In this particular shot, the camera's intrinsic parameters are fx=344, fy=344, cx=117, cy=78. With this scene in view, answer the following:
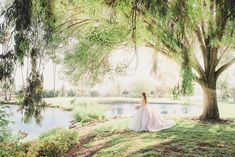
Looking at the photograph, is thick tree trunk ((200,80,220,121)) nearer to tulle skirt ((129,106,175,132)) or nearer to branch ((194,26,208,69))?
branch ((194,26,208,69))

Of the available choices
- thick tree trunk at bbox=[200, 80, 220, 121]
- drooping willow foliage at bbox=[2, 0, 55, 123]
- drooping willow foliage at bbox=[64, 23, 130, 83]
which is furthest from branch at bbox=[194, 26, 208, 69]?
drooping willow foliage at bbox=[2, 0, 55, 123]

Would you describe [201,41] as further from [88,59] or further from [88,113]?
[88,113]

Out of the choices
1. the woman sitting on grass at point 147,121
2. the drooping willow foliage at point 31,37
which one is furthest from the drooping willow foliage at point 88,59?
the drooping willow foliage at point 31,37

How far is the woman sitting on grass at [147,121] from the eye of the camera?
1473cm

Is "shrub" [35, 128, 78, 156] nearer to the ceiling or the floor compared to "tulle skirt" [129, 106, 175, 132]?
nearer to the floor

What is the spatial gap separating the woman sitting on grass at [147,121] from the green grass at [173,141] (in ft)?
1.37

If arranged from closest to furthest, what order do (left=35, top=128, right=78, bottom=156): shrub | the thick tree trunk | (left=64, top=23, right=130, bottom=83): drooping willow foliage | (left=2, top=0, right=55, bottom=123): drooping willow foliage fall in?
1. (left=2, top=0, right=55, bottom=123): drooping willow foliage
2. (left=35, top=128, right=78, bottom=156): shrub
3. (left=64, top=23, right=130, bottom=83): drooping willow foliage
4. the thick tree trunk

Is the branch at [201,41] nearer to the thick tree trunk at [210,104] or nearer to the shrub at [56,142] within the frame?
the thick tree trunk at [210,104]

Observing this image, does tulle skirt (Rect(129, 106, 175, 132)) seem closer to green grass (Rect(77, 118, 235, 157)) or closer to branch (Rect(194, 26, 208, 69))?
green grass (Rect(77, 118, 235, 157))

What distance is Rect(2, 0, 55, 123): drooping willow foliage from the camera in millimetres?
5250

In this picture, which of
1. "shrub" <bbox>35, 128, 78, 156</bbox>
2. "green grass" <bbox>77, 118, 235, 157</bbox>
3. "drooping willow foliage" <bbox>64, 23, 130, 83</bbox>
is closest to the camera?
"green grass" <bbox>77, 118, 235, 157</bbox>

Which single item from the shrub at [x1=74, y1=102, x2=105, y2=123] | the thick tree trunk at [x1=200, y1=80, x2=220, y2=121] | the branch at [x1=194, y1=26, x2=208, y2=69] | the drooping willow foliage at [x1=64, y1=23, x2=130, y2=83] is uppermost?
the branch at [x1=194, y1=26, x2=208, y2=69]

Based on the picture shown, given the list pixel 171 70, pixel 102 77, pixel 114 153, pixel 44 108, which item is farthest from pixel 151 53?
pixel 44 108

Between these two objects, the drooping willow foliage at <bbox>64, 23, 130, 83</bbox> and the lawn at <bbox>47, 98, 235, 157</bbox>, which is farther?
the drooping willow foliage at <bbox>64, 23, 130, 83</bbox>
